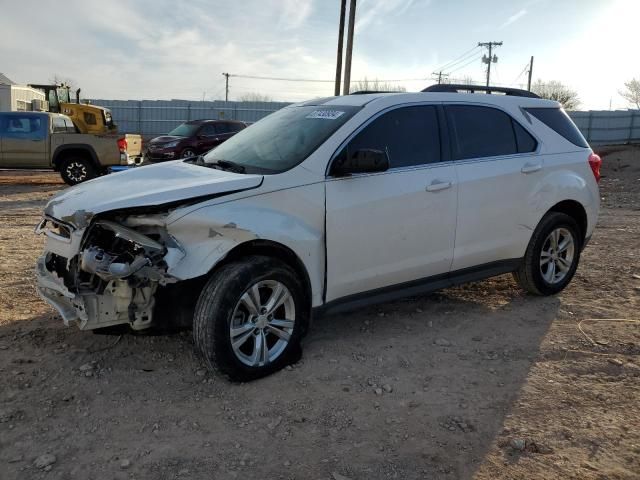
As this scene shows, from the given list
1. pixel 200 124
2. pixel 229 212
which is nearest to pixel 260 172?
pixel 229 212

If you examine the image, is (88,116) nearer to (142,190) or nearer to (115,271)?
(142,190)

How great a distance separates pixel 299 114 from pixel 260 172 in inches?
37.8

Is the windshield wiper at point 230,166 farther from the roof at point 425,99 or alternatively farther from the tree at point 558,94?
the tree at point 558,94

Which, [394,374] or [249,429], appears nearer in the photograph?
[249,429]

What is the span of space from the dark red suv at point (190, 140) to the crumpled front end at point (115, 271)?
16.0 m

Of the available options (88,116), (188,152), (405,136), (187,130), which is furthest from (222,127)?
(405,136)

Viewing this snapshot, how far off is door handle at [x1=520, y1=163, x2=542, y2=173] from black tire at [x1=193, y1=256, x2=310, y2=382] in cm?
239

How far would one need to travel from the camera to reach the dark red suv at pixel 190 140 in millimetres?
19391

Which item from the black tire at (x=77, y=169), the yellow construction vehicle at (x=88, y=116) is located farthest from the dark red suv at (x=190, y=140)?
the black tire at (x=77, y=169)

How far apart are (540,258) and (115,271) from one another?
3.75 m

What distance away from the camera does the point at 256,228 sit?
3.56m

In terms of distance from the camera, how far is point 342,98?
4688mm

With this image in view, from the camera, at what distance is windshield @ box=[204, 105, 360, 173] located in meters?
4.03

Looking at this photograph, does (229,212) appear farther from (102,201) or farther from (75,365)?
(75,365)
